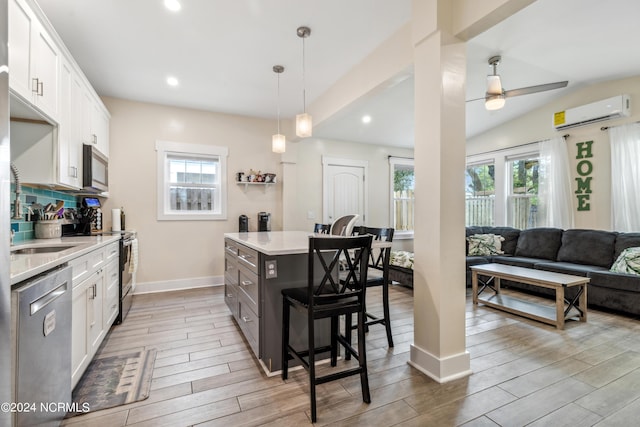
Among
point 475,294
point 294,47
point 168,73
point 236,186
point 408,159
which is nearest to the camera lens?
point 294,47

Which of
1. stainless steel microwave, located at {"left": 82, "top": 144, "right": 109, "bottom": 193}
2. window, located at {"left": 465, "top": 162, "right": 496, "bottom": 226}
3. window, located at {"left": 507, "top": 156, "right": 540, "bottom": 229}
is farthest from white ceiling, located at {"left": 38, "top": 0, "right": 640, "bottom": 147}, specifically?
window, located at {"left": 465, "top": 162, "right": 496, "bottom": 226}

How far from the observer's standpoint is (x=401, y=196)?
6.46 m

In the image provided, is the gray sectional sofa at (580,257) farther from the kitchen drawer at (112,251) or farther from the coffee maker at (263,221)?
the kitchen drawer at (112,251)

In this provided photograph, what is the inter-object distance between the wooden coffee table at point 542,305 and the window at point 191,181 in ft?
12.9

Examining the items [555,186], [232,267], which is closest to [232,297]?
[232,267]

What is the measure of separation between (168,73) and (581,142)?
5798 mm

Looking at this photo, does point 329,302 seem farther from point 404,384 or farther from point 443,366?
point 443,366

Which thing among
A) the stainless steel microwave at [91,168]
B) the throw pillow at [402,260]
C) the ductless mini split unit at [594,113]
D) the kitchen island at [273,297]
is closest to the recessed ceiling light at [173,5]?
the stainless steel microwave at [91,168]

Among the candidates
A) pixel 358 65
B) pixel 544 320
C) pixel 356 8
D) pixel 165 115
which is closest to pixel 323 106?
pixel 358 65

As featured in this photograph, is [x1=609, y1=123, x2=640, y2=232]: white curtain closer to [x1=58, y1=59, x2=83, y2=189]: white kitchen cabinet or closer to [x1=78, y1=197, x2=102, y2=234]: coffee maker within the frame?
[x1=58, y1=59, x2=83, y2=189]: white kitchen cabinet

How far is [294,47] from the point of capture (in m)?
3.01

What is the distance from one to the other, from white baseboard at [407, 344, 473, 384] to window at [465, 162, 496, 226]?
4.33 m

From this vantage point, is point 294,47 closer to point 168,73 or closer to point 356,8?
point 356,8

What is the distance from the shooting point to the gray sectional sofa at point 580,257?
3.30m
